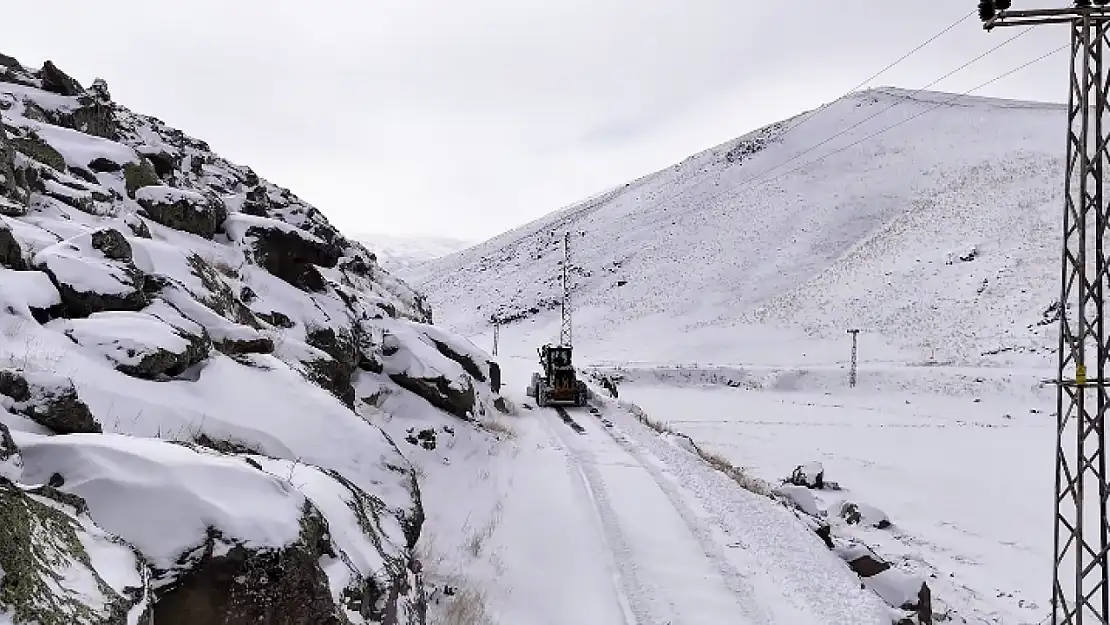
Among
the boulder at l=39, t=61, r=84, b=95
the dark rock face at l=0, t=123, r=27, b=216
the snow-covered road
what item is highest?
the boulder at l=39, t=61, r=84, b=95

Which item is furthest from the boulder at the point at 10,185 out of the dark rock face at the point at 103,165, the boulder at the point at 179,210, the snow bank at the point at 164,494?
the snow bank at the point at 164,494

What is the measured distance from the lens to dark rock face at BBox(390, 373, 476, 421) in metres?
16.2

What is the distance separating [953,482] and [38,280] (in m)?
24.0

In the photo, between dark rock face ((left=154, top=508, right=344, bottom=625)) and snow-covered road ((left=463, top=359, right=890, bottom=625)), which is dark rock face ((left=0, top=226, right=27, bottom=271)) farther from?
snow-covered road ((left=463, top=359, right=890, bottom=625))

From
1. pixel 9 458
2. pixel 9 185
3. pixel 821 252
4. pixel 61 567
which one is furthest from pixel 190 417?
pixel 821 252

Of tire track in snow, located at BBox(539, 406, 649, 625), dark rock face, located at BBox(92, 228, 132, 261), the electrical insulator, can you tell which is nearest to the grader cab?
tire track in snow, located at BBox(539, 406, 649, 625)

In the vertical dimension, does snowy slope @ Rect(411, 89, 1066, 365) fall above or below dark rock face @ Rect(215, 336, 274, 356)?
above

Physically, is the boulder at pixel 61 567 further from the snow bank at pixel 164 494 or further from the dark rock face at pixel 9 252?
the dark rock face at pixel 9 252

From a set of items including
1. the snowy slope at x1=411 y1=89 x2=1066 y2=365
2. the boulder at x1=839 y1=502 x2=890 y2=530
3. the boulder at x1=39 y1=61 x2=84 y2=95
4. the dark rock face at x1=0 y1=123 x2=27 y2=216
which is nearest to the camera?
the dark rock face at x1=0 y1=123 x2=27 y2=216

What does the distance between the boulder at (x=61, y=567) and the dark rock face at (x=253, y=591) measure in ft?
1.10

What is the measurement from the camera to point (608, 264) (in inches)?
3807

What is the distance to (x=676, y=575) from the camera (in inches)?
356

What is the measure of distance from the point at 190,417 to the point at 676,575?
6.27 metres

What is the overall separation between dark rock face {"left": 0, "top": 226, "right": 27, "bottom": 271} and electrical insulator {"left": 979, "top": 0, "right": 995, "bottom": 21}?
12.7 m
